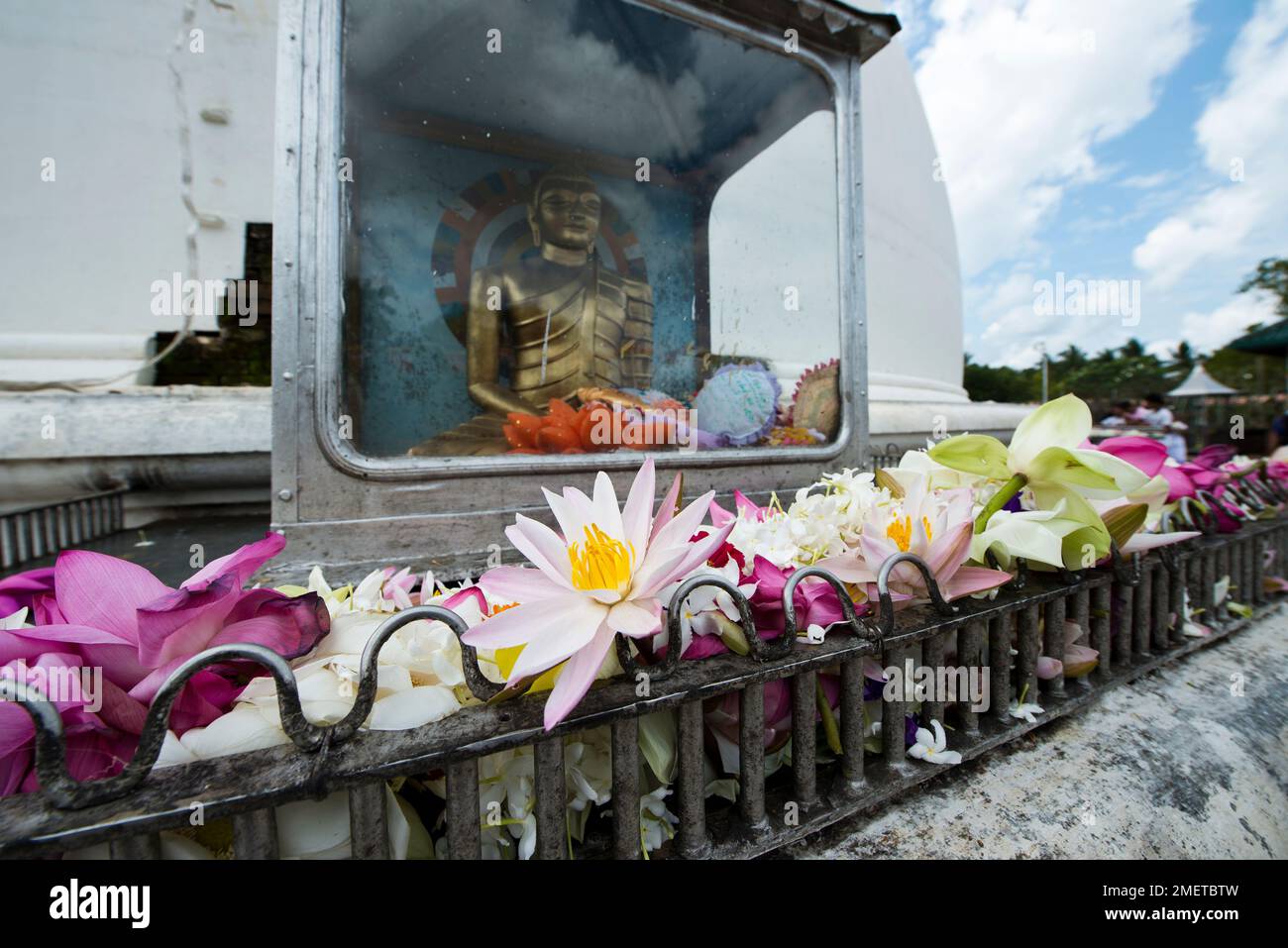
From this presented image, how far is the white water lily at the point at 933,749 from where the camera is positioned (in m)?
0.75

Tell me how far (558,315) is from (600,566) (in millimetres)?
2018

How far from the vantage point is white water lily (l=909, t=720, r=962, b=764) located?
0.75 meters

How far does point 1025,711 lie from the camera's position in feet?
2.86

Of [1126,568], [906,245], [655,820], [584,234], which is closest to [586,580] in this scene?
[655,820]

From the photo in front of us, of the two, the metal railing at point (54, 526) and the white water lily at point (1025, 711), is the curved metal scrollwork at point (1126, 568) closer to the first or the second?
the white water lily at point (1025, 711)

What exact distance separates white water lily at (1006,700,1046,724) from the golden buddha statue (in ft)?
5.30

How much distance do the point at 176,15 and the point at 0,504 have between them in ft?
10.1

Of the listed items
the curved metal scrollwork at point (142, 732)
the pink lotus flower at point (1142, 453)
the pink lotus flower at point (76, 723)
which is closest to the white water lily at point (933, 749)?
the pink lotus flower at point (1142, 453)

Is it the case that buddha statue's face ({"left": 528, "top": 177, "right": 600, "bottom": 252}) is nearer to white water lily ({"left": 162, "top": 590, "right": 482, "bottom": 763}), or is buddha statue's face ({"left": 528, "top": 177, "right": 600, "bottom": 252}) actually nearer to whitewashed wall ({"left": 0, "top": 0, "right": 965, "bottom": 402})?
white water lily ({"left": 162, "top": 590, "right": 482, "bottom": 763})

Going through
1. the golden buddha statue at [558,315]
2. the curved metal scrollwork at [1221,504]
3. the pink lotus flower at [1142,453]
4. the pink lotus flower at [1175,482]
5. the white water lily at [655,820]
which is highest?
the golden buddha statue at [558,315]

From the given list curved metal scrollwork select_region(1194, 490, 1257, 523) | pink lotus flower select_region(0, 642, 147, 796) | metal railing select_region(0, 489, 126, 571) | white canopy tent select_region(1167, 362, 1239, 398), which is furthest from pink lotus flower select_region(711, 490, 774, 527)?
white canopy tent select_region(1167, 362, 1239, 398)

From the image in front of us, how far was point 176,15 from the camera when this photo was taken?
11.2 feet

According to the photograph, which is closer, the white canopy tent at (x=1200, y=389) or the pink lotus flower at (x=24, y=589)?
the pink lotus flower at (x=24, y=589)
